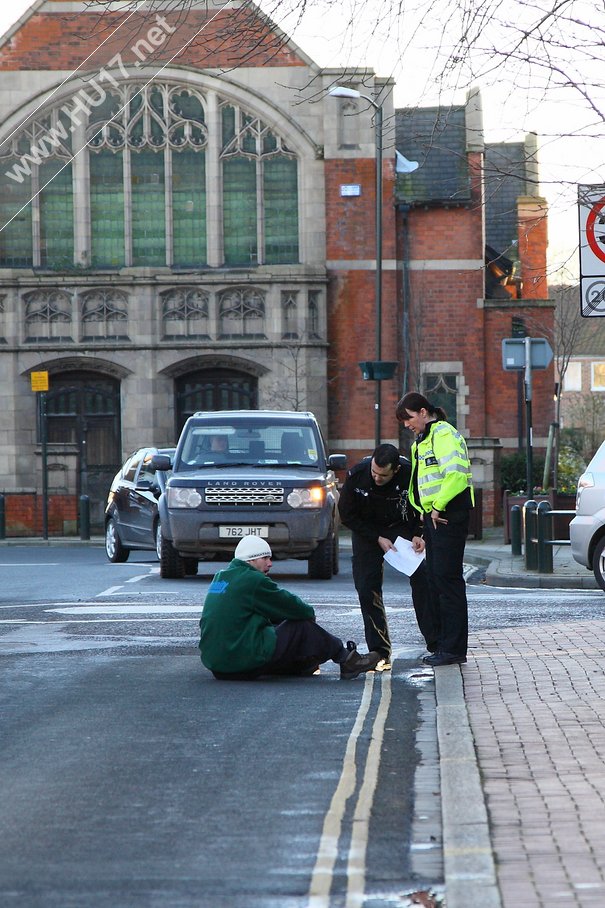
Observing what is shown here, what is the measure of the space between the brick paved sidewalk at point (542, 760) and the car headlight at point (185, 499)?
6.57 metres

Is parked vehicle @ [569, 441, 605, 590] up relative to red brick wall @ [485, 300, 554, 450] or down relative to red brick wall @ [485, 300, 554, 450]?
down

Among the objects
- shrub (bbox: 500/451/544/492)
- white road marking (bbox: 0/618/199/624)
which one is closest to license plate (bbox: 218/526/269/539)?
white road marking (bbox: 0/618/199/624)

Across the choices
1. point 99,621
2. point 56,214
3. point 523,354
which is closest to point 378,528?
point 99,621

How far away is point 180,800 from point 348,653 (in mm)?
3719

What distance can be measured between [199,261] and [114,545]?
13.5 metres

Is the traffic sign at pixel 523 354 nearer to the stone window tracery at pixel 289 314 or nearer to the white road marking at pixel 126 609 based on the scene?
the white road marking at pixel 126 609

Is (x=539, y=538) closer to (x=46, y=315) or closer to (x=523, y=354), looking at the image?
(x=523, y=354)

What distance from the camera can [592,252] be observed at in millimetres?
9594

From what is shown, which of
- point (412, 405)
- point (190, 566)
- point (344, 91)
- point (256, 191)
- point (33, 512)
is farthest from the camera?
point (256, 191)

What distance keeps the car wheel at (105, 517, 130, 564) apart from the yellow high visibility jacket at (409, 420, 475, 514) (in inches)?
514

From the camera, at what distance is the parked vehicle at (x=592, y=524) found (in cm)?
1673

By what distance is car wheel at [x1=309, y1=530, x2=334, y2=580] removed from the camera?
18.8 metres

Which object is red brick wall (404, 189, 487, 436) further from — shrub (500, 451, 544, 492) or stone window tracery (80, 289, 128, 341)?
stone window tracery (80, 289, 128, 341)

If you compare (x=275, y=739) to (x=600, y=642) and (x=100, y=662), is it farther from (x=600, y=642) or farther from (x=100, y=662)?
(x=600, y=642)
